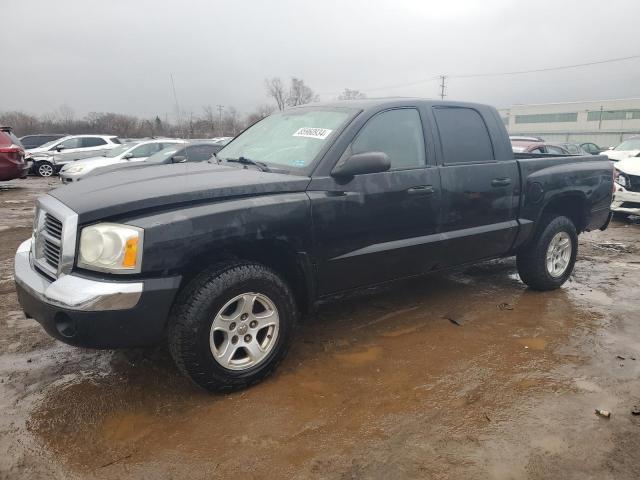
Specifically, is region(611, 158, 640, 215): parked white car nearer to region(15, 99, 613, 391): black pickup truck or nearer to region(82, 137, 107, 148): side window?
region(15, 99, 613, 391): black pickup truck

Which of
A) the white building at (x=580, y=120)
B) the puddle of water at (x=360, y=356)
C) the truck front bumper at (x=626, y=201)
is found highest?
the puddle of water at (x=360, y=356)

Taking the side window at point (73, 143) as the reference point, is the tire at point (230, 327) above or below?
below

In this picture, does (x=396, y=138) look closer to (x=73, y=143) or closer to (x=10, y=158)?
(x=10, y=158)

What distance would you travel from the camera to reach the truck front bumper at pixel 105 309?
2.46 metres

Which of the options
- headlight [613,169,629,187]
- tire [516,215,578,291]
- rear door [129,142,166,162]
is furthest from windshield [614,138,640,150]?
rear door [129,142,166,162]

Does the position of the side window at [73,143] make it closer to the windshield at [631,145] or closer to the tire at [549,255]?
the tire at [549,255]

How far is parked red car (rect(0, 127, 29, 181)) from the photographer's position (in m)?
11.9

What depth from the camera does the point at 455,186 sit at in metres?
3.84

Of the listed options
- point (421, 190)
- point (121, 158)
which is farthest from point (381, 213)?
point (121, 158)

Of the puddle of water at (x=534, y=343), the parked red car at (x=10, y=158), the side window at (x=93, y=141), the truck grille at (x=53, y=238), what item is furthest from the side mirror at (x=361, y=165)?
the side window at (x=93, y=141)

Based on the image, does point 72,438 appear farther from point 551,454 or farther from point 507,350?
point 507,350

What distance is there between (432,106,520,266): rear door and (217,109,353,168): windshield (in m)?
0.98

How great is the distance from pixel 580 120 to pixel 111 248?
9049 cm

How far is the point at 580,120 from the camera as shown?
79000 millimetres
